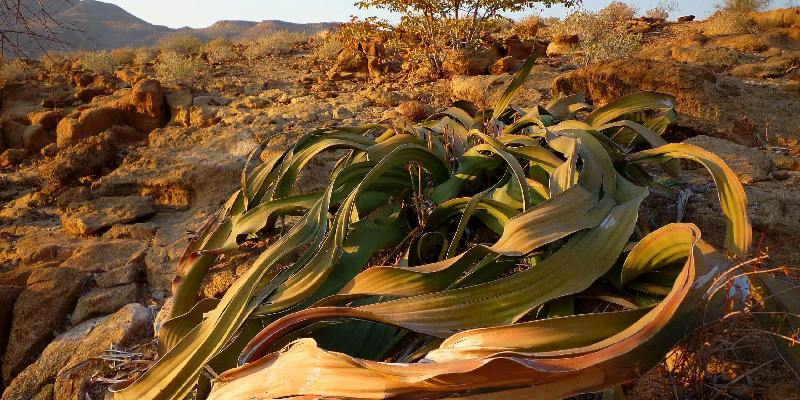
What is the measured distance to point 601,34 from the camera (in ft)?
22.9

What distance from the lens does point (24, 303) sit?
2.62 meters

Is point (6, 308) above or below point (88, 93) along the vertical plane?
below

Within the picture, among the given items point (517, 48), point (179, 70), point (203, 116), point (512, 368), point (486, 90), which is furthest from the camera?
point (179, 70)

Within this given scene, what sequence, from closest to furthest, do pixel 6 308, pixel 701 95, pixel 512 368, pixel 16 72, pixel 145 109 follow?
pixel 512 368
pixel 6 308
pixel 701 95
pixel 145 109
pixel 16 72

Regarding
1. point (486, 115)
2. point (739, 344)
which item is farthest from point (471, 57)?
point (739, 344)

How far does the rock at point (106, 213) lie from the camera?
12.0ft

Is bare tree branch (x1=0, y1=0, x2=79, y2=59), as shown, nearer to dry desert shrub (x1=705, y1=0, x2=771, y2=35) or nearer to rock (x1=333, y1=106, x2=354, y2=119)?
rock (x1=333, y1=106, x2=354, y2=119)

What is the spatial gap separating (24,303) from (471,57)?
462cm

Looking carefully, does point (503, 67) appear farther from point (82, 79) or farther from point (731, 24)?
point (82, 79)

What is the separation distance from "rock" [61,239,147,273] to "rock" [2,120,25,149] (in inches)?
141

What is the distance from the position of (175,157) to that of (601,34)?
17.0ft

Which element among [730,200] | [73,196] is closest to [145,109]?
[73,196]

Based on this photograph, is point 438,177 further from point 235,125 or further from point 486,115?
point 235,125

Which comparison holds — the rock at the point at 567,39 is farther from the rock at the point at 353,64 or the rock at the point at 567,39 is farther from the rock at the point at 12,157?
the rock at the point at 12,157
